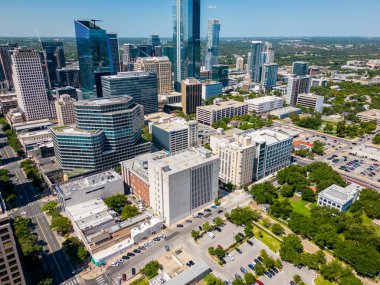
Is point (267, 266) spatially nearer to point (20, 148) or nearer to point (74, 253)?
point (74, 253)

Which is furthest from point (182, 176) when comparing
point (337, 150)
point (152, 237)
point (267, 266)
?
point (337, 150)

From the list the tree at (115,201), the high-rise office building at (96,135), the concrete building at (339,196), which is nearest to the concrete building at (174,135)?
the high-rise office building at (96,135)

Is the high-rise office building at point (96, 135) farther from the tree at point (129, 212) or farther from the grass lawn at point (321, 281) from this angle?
the grass lawn at point (321, 281)

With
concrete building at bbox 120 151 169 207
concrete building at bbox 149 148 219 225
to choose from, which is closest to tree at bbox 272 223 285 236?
concrete building at bbox 149 148 219 225

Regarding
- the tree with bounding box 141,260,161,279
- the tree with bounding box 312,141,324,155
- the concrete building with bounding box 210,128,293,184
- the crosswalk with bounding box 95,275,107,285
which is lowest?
the crosswalk with bounding box 95,275,107,285

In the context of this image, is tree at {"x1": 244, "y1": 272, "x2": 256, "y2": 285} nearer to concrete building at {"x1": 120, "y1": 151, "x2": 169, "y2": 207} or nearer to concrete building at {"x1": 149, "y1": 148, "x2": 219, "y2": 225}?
concrete building at {"x1": 149, "y1": 148, "x2": 219, "y2": 225}
